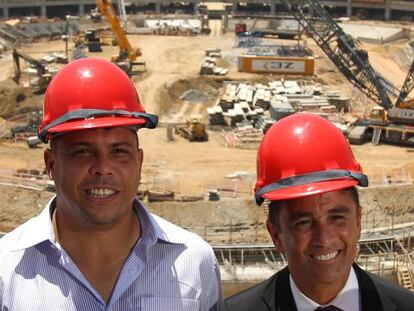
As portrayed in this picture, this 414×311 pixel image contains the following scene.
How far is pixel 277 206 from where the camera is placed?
3795mm

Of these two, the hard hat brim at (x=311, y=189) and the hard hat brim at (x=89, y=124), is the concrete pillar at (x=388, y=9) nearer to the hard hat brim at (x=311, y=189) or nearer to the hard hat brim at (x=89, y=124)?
the hard hat brim at (x=311, y=189)

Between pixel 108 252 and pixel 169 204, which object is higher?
pixel 108 252

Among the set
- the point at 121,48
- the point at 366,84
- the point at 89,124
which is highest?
the point at 89,124

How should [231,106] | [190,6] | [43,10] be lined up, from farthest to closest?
[190,6] < [43,10] < [231,106]

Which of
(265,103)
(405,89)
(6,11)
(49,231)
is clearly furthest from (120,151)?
(6,11)

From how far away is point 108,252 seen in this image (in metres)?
3.99

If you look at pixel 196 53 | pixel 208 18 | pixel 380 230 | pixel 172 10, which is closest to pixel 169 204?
pixel 380 230

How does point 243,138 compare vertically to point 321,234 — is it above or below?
below

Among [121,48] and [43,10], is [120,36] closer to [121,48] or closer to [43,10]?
[121,48]

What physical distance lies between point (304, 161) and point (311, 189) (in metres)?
0.22

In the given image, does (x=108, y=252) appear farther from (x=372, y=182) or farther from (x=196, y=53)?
(x=196, y=53)

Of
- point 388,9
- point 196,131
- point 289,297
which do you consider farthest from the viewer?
point 388,9

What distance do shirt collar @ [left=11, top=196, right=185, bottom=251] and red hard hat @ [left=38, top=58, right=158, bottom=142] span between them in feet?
1.66

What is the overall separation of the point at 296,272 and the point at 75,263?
1321mm
